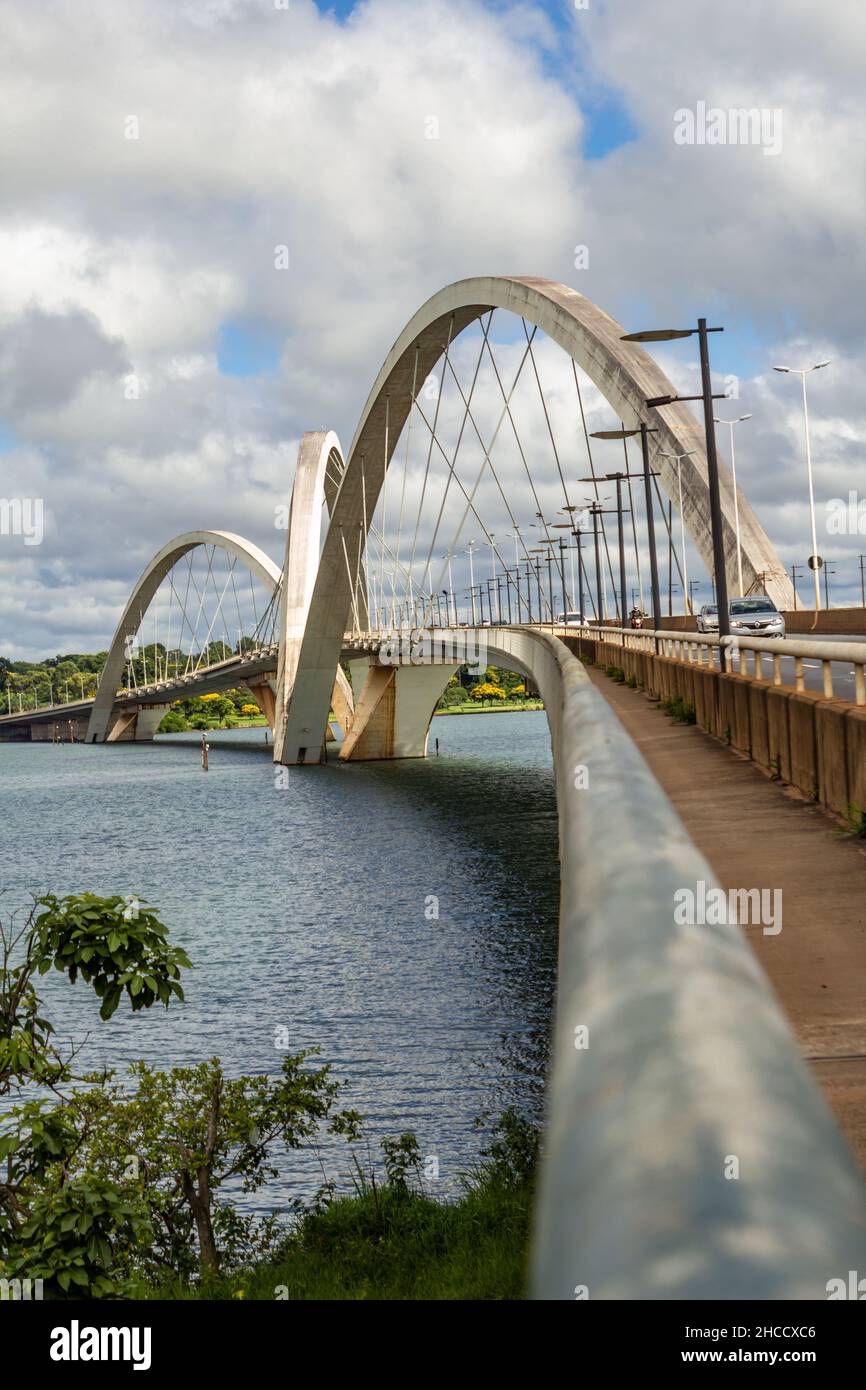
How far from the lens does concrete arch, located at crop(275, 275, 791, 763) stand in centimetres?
4619

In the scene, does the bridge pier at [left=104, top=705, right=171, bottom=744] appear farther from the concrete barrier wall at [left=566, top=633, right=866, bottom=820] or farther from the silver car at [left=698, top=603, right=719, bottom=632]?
the concrete barrier wall at [left=566, top=633, right=866, bottom=820]

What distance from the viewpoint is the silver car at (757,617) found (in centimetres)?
4206

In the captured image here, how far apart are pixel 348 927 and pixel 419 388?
A: 44405mm

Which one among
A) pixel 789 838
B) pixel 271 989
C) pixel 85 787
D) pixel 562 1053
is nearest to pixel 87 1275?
pixel 789 838

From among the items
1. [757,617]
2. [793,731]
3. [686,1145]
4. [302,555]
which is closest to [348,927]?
[757,617]

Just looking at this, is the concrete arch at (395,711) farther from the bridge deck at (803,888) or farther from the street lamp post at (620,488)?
the bridge deck at (803,888)

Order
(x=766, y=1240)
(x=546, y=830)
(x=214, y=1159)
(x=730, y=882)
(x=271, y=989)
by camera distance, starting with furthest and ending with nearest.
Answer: (x=546, y=830), (x=271, y=989), (x=214, y=1159), (x=730, y=882), (x=766, y=1240)

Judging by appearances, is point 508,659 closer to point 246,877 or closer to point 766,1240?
point 246,877

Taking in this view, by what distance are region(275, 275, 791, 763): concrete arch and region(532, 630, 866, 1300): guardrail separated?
43.6 meters

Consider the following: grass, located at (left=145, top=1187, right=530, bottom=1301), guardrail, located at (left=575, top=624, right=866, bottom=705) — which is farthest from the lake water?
guardrail, located at (left=575, top=624, right=866, bottom=705)

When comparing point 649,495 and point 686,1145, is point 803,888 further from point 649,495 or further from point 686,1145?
point 649,495

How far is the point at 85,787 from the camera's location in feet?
292

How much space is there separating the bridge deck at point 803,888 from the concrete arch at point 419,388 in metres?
31.6

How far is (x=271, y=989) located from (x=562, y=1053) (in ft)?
81.9
